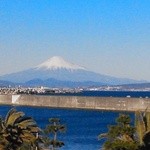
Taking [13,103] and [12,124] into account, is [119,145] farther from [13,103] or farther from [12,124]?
[13,103]

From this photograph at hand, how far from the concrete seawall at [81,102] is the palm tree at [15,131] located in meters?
62.3

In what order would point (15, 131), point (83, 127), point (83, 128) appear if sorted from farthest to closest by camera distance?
point (83, 127), point (83, 128), point (15, 131)

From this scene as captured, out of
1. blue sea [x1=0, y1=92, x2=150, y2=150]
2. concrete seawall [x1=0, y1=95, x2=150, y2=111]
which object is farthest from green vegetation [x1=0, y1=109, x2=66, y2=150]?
concrete seawall [x1=0, y1=95, x2=150, y2=111]

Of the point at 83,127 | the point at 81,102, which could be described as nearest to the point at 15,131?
the point at 83,127

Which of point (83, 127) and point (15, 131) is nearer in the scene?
point (15, 131)

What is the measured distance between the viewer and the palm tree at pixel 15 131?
15.2 metres

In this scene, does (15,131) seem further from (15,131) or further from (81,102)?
(81,102)

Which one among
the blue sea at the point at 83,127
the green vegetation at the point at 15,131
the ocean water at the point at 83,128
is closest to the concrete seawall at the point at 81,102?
the blue sea at the point at 83,127

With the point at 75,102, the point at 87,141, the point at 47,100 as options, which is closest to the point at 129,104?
the point at 75,102

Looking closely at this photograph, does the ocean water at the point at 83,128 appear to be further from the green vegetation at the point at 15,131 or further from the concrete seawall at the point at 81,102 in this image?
the green vegetation at the point at 15,131

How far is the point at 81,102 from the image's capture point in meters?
99.0

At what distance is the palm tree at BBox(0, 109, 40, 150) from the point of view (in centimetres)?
1523

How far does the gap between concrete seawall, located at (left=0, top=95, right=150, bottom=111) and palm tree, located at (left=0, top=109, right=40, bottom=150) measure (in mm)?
62341

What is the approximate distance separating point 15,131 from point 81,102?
8362cm
